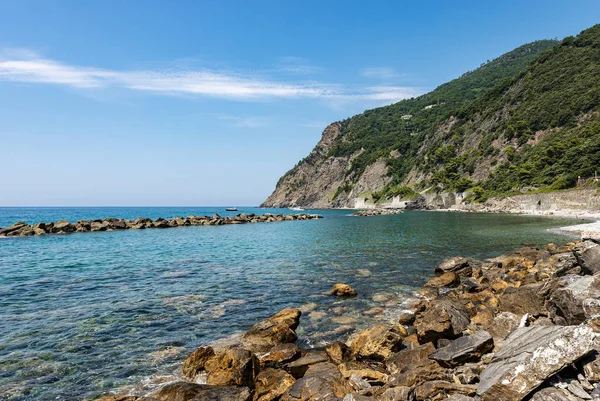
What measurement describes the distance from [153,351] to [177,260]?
1931 cm

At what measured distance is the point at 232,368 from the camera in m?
8.87

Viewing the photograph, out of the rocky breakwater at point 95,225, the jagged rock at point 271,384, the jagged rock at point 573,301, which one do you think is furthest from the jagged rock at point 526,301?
the rocky breakwater at point 95,225

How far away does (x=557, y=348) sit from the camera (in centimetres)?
612

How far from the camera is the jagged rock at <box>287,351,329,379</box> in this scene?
369 inches

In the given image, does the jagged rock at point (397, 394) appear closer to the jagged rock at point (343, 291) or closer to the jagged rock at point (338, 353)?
the jagged rock at point (338, 353)

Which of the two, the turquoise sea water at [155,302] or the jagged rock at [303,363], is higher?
the jagged rock at [303,363]

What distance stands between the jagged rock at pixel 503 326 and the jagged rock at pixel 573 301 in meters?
1.07

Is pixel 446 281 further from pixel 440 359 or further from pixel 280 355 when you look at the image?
pixel 280 355

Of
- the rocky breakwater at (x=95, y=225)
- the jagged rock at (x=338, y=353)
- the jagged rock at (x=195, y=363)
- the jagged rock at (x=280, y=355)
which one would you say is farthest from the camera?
the rocky breakwater at (x=95, y=225)

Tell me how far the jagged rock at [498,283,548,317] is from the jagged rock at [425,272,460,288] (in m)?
4.84

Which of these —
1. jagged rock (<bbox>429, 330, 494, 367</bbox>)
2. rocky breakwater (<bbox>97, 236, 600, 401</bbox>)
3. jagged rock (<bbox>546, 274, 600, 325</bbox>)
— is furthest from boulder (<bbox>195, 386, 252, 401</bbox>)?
jagged rock (<bbox>546, 274, 600, 325</bbox>)

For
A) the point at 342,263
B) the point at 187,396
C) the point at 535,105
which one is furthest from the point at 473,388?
the point at 535,105

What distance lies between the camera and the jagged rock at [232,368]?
342 inches

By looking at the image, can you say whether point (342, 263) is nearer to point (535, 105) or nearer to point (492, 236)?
point (492, 236)
